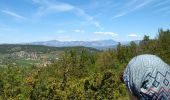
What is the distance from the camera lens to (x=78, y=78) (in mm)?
88938

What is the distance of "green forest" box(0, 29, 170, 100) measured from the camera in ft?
179

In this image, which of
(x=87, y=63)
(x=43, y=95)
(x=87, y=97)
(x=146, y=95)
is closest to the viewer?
(x=146, y=95)

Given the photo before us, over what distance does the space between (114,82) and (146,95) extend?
57579 millimetres

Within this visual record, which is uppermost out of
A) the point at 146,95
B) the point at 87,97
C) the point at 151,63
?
the point at 151,63

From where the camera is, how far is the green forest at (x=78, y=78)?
5456 cm

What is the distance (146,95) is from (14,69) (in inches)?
2968

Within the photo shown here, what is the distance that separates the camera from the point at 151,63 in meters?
3.04

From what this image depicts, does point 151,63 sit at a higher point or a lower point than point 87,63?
higher

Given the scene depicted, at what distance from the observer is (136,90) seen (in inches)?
118

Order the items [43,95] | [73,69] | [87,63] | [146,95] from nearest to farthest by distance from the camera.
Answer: [146,95]
[43,95]
[73,69]
[87,63]

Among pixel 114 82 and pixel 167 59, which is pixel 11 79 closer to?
pixel 114 82

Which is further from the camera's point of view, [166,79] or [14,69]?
[14,69]

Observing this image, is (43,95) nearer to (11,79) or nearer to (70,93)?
(70,93)

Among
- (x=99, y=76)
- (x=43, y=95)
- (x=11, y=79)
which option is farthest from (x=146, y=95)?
(x=11, y=79)
